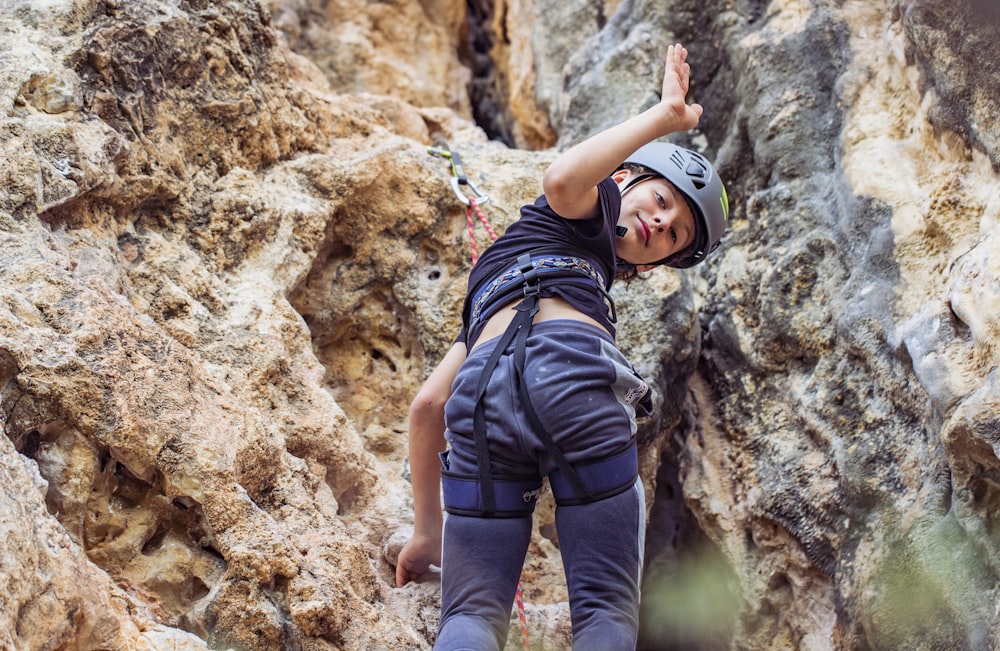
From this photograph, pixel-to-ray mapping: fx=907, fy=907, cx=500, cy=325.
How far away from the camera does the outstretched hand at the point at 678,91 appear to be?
1990mm

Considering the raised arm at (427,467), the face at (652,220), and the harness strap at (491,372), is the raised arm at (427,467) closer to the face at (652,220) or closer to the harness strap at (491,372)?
the harness strap at (491,372)

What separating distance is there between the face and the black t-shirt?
73 mm

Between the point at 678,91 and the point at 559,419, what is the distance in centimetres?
78

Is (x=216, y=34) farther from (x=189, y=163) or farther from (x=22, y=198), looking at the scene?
(x=22, y=198)

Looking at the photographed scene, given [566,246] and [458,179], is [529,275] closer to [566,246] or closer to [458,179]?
[566,246]

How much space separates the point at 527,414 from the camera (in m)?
1.88

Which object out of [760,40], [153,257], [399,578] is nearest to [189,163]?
[153,257]

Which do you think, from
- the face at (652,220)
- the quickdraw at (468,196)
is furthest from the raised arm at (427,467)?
the quickdraw at (468,196)

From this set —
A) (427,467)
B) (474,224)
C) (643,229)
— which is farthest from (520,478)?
(474,224)

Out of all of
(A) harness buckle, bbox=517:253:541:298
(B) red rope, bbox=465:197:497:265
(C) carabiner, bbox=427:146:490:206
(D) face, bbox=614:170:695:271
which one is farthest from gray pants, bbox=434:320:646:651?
(C) carabiner, bbox=427:146:490:206

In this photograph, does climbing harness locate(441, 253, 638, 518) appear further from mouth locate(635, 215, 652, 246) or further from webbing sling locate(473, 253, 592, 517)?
mouth locate(635, 215, 652, 246)

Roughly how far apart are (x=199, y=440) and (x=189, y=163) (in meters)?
1.00

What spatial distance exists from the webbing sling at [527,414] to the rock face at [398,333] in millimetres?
413

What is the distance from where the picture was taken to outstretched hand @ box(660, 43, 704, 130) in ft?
6.53
